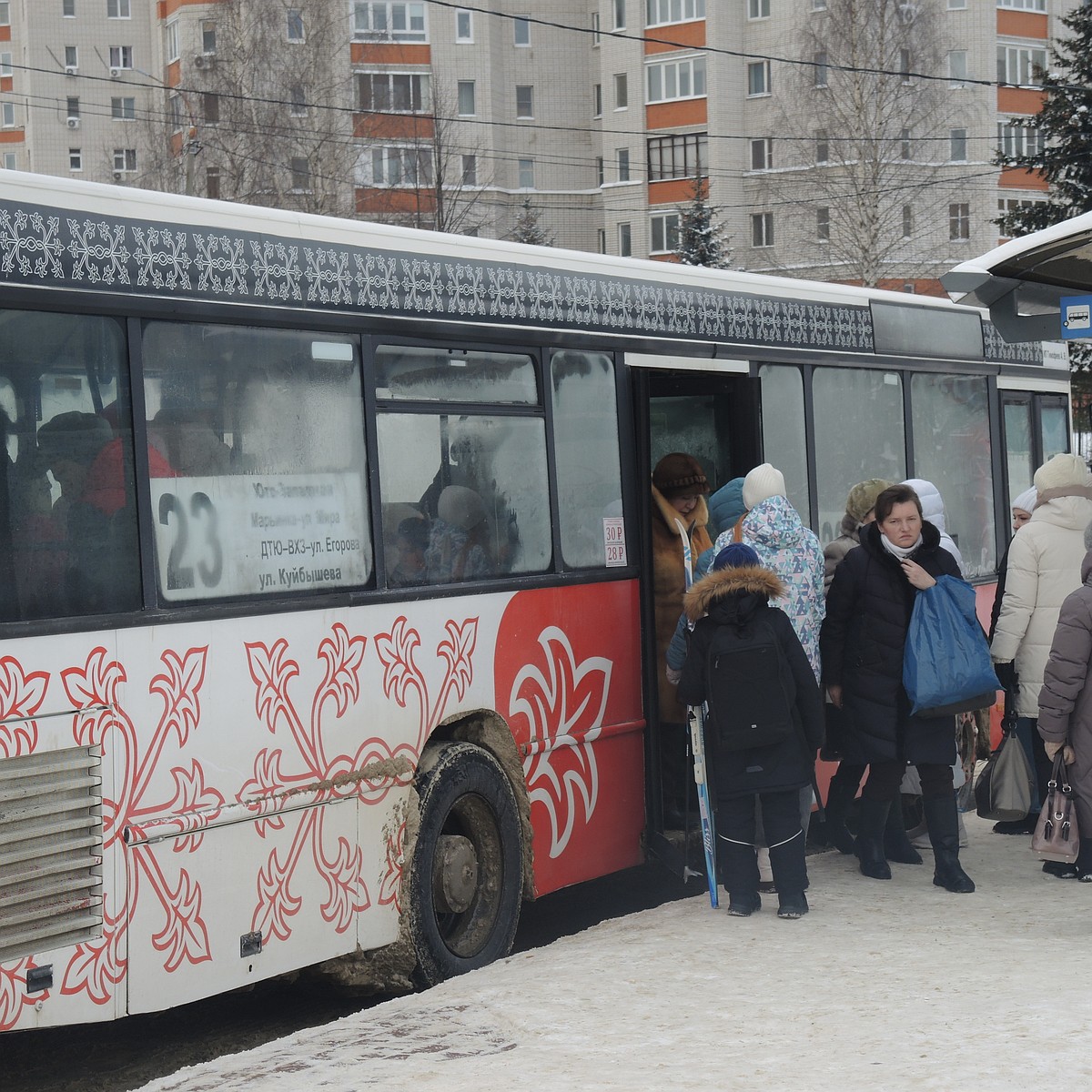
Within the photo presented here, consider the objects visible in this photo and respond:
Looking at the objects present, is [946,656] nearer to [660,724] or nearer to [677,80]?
[660,724]

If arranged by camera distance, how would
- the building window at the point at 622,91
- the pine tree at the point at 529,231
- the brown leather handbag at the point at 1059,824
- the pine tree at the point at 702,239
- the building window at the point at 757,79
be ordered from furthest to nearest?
the building window at the point at 622,91, the building window at the point at 757,79, the pine tree at the point at 529,231, the pine tree at the point at 702,239, the brown leather handbag at the point at 1059,824

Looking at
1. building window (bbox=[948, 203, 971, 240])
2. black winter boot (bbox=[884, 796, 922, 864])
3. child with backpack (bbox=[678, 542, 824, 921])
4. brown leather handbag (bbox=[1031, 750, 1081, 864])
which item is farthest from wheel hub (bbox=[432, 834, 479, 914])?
building window (bbox=[948, 203, 971, 240])

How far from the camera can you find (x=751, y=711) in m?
7.46

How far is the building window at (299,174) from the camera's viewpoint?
1718 inches

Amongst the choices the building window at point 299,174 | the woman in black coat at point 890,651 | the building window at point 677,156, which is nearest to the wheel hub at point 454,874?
the woman in black coat at point 890,651

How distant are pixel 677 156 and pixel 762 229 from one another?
5.06m

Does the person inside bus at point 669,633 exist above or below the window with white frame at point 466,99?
below

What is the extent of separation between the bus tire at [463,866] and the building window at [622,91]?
61.9m

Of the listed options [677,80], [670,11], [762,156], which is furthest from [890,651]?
[670,11]

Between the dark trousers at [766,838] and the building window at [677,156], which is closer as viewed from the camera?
the dark trousers at [766,838]

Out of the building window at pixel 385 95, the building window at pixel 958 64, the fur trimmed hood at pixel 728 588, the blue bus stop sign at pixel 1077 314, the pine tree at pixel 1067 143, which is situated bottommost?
the fur trimmed hood at pixel 728 588

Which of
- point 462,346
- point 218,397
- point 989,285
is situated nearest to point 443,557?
point 462,346

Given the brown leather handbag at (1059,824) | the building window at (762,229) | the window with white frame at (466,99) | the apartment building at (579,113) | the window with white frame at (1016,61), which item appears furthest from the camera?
the window with white frame at (466,99)

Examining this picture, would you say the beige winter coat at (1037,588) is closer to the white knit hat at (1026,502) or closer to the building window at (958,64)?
the white knit hat at (1026,502)
